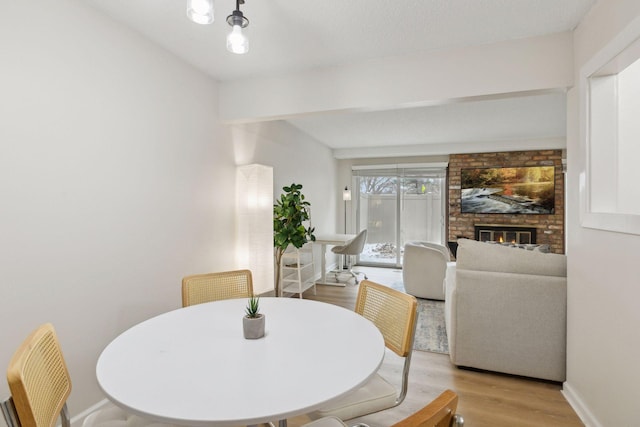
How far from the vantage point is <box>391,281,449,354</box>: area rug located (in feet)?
9.60

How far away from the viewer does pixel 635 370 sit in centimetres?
146

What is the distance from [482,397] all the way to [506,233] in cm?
453

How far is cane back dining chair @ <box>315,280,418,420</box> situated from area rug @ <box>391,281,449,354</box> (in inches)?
52.8

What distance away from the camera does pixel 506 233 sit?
5.94m

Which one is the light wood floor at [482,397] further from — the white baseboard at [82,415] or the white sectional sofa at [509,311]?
the white baseboard at [82,415]

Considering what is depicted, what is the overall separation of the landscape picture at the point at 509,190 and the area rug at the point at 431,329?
276 cm

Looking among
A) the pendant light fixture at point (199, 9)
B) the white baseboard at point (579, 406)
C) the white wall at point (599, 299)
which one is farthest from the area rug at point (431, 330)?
the pendant light fixture at point (199, 9)

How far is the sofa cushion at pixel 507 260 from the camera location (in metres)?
2.33

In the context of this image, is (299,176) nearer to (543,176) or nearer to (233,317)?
(233,317)

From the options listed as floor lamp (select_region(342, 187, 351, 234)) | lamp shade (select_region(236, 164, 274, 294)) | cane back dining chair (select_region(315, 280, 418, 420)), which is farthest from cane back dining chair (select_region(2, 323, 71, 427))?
floor lamp (select_region(342, 187, 351, 234))

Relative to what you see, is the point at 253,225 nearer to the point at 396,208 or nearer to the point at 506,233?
the point at 396,208

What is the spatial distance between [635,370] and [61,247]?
2.86 metres

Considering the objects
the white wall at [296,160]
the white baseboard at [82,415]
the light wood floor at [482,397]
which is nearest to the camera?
the white baseboard at [82,415]

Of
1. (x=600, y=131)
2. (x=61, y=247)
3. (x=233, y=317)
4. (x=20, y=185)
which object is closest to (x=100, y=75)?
(x=20, y=185)
